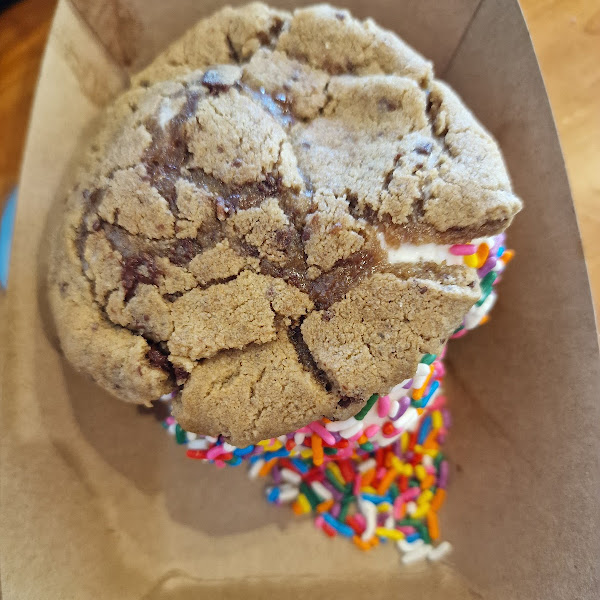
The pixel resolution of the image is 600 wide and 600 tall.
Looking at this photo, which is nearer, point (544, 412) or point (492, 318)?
point (544, 412)

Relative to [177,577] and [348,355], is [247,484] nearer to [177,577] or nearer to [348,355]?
[177,577]

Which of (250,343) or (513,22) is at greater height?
(513,22)

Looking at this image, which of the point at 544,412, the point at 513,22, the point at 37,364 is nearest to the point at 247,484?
the point at 37,364

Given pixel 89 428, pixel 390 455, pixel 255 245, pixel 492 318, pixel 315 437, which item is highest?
pixel 255 245

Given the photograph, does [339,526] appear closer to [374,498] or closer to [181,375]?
[374,498]

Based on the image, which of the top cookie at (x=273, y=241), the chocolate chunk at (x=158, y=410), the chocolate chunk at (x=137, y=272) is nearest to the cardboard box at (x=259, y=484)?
the chocolate chunk at (x=158, y=410)

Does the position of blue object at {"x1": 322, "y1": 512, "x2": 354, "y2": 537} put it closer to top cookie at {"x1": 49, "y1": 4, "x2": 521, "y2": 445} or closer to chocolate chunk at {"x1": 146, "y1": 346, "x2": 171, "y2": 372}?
top cookie at {"x1": 49, "y1": 4, "x2": 521, "y2": 445}
